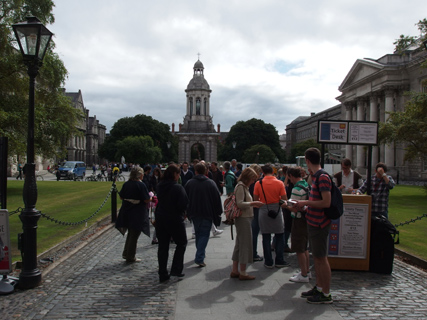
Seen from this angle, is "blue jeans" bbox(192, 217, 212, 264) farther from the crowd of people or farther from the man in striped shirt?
the man in striped shirt

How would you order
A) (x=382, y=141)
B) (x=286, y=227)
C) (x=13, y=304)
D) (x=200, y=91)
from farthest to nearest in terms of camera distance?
(x=200, y=91) → (x=382, y=141) → (x=286, y=227) → (x=13, y=304)

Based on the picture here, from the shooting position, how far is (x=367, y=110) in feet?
213

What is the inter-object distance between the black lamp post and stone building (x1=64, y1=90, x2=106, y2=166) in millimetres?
98782

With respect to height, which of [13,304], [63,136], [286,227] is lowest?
[13,304]

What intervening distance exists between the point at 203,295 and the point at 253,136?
87.3 metres

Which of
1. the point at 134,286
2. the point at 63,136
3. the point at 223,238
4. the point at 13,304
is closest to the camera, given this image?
the point at 13,304

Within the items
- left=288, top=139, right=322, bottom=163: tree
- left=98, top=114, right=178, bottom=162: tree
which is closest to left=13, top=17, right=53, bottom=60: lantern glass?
left=288, top=139, right=322, bottom=163: tree

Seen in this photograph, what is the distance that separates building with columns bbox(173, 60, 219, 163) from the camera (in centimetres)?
8688

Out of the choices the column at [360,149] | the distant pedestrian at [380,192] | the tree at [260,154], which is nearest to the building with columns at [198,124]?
the tree at [260,154]

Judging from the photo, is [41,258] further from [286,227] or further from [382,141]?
[382,141]

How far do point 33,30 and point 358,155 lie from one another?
202 feet

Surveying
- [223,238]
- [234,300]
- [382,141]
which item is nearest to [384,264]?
[234,300]

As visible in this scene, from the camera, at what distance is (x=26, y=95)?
24.2 metres

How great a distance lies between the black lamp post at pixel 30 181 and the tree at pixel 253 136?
3385 inches
